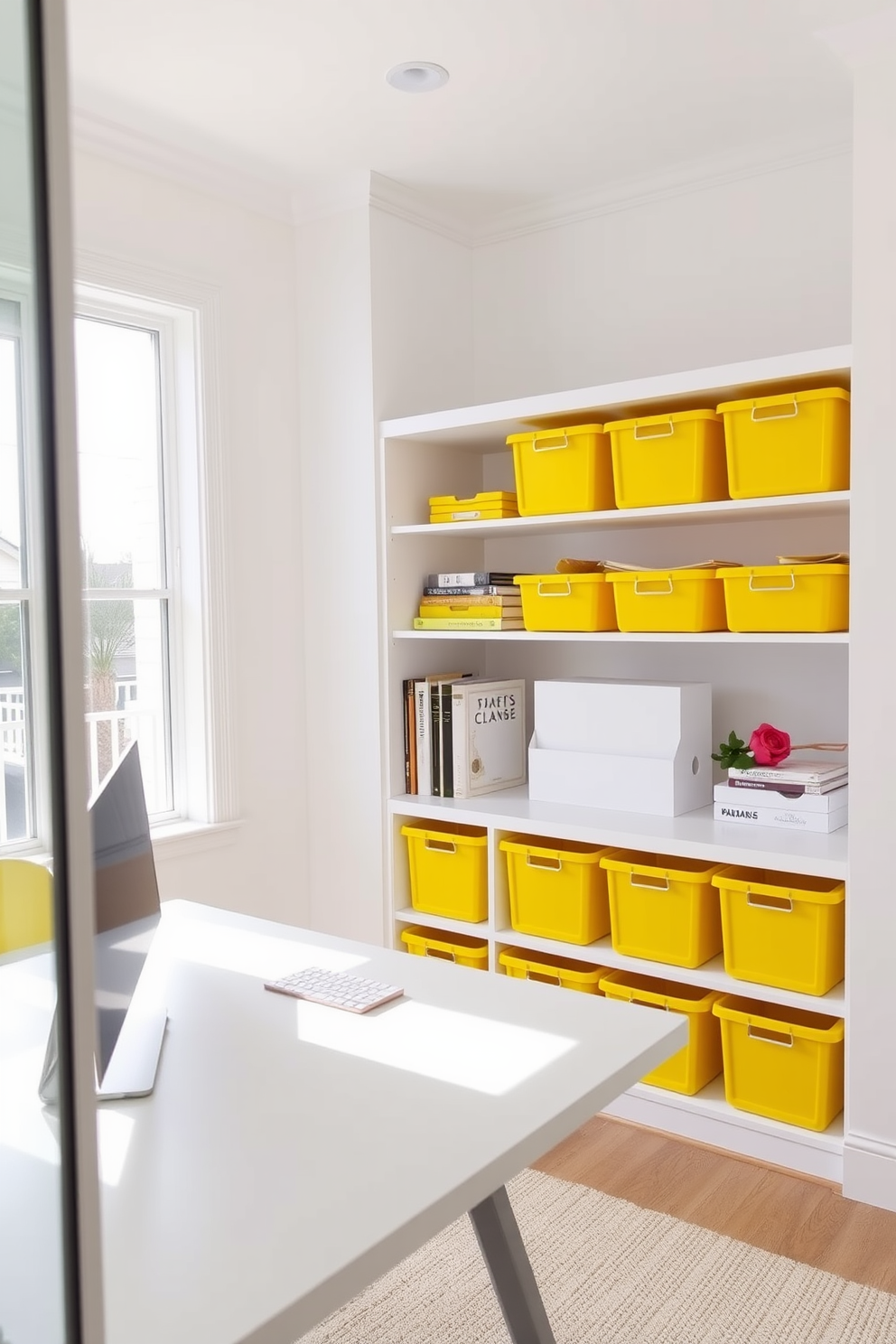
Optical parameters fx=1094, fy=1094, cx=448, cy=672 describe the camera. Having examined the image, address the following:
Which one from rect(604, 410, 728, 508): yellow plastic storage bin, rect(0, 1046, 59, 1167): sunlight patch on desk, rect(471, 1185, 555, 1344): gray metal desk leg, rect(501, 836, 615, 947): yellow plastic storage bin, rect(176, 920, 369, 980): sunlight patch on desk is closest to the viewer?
rect(0, 1046, 59, 1167): sunlight patch on desk

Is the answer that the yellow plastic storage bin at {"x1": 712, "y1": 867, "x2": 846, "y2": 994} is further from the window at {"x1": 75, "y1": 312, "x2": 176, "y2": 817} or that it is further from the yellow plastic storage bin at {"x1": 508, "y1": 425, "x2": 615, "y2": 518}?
the window at {"x1": 75, "y1": 312, "x2": 176, "y2": 817}

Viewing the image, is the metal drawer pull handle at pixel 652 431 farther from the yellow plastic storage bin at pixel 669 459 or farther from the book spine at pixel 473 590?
the book spine at pixel 473 590

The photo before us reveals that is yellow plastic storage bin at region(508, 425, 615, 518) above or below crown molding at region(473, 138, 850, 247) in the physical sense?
below

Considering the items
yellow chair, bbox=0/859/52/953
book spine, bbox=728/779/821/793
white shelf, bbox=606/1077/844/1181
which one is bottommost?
white shelf, bbox=606/1077/844/1181

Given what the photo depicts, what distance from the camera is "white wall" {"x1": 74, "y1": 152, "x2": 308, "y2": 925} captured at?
3062mm

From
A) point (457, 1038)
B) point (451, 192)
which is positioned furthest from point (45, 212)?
point (451, 192)

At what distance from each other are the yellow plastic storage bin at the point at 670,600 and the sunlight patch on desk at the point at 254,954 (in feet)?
4.41

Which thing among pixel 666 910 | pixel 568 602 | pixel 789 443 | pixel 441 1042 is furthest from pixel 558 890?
pixel 441 1042

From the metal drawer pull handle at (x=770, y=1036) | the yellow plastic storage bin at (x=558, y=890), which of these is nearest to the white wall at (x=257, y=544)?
the yellow plastic storage bin at (x=558, y=890)

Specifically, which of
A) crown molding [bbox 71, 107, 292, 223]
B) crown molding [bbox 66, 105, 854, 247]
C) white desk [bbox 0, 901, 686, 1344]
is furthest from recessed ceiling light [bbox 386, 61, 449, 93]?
white desk [bbox 0, 901, 686, 1344]

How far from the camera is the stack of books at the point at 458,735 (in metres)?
3.15

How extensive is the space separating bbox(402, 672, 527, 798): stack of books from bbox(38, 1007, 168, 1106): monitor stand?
175cm

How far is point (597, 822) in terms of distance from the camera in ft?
9.19

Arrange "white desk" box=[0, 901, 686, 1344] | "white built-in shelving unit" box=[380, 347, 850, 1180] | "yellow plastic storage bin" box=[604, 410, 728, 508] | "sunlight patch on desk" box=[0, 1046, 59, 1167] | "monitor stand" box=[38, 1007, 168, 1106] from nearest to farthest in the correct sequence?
"sunlight patch on desk" box=[0, 1046, 59, 1167], "white desk" box=[0, 901, 686, 1344], "monitor stand" box=[38, 1007, 168, 1106], "white built-in shelving unit" box=[380, 347, 850, 1180], "yellow plastic storage bin" box=[604, 410, 728, 508]
